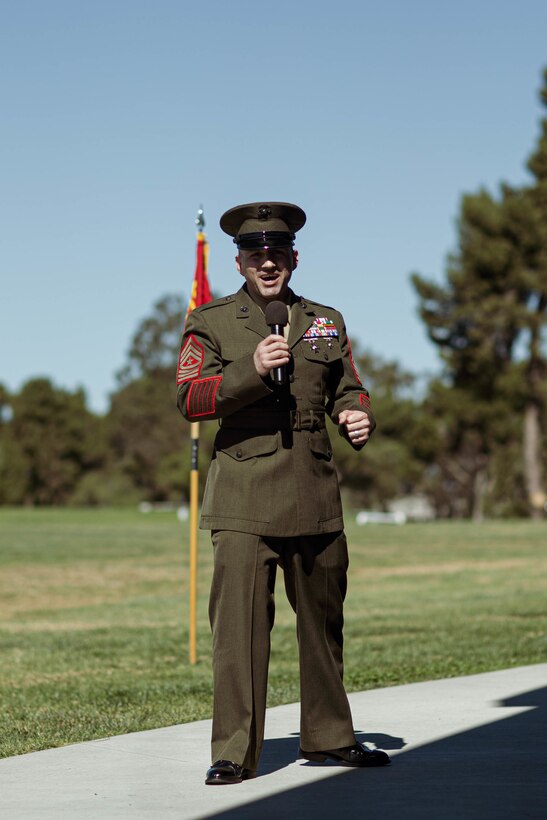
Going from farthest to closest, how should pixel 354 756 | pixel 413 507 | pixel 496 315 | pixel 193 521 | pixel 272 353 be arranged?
pixel 413 507, pixel 496 315, pixel 193 521, pixel 354 756, pixel 272 353

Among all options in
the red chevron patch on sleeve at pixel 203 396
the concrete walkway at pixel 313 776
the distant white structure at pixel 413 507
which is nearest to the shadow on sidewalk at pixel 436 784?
the concrete walkway at pixel 313 776

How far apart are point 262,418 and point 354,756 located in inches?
59.4

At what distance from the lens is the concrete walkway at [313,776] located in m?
5.14

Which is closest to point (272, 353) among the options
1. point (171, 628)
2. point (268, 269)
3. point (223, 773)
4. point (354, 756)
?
point (268, 269)

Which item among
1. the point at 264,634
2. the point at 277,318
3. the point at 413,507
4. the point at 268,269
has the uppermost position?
the point at 413,507

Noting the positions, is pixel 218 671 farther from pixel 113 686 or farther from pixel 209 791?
pixel 113 686

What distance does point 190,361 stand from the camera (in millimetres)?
5859

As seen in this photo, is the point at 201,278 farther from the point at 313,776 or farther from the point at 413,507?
the point at 413,507

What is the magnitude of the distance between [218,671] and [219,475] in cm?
81

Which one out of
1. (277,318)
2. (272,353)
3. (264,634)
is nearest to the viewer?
(272,353)

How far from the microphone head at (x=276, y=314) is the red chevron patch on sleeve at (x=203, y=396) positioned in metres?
0.33

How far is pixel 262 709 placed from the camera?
5.77 metres

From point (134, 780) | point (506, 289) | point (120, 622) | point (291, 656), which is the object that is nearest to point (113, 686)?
point (291, 656)

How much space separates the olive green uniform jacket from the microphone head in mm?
186
